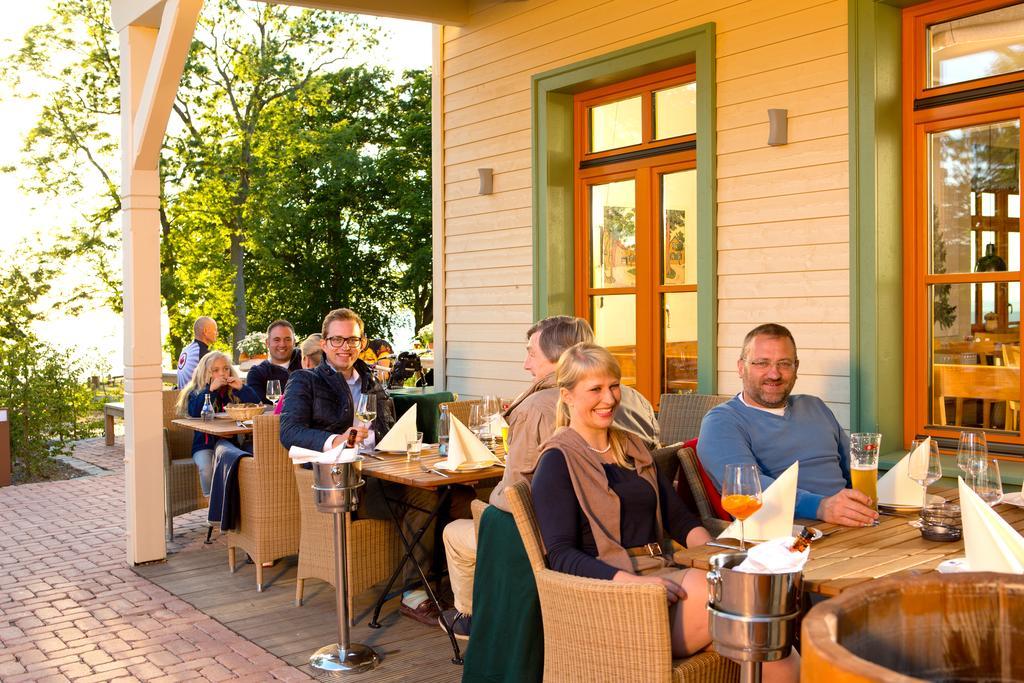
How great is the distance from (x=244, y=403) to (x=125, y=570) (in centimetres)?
134

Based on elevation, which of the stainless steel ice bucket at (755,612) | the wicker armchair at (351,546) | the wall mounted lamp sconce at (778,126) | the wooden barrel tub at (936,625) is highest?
the wall mounted lamp sconce at (778,126)

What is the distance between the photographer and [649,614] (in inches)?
104

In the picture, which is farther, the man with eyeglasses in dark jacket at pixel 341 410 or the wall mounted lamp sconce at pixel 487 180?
the wall mounted lamp sconce at pixel 487 180

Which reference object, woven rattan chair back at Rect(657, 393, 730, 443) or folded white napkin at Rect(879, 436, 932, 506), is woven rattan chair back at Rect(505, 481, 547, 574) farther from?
woven rattan chair back at Rect(657, 393, 730, 443)

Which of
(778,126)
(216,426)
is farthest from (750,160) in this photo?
(216,426)

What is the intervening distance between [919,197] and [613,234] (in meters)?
2.28

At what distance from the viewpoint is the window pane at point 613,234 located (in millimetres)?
6602

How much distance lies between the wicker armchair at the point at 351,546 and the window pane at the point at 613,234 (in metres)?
2.51

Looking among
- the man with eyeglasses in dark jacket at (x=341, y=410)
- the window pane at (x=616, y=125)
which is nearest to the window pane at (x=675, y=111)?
the window pane at (x=616, y=125)

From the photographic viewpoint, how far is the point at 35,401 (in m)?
10.2

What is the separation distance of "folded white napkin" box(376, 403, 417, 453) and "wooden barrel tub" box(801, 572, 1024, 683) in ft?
12.6

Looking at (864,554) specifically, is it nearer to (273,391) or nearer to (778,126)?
(778,126)

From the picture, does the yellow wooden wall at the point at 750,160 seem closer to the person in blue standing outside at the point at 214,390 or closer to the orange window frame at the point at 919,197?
the orange window frame at the point at 919,197

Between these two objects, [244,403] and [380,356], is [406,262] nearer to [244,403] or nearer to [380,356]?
[380,356]
